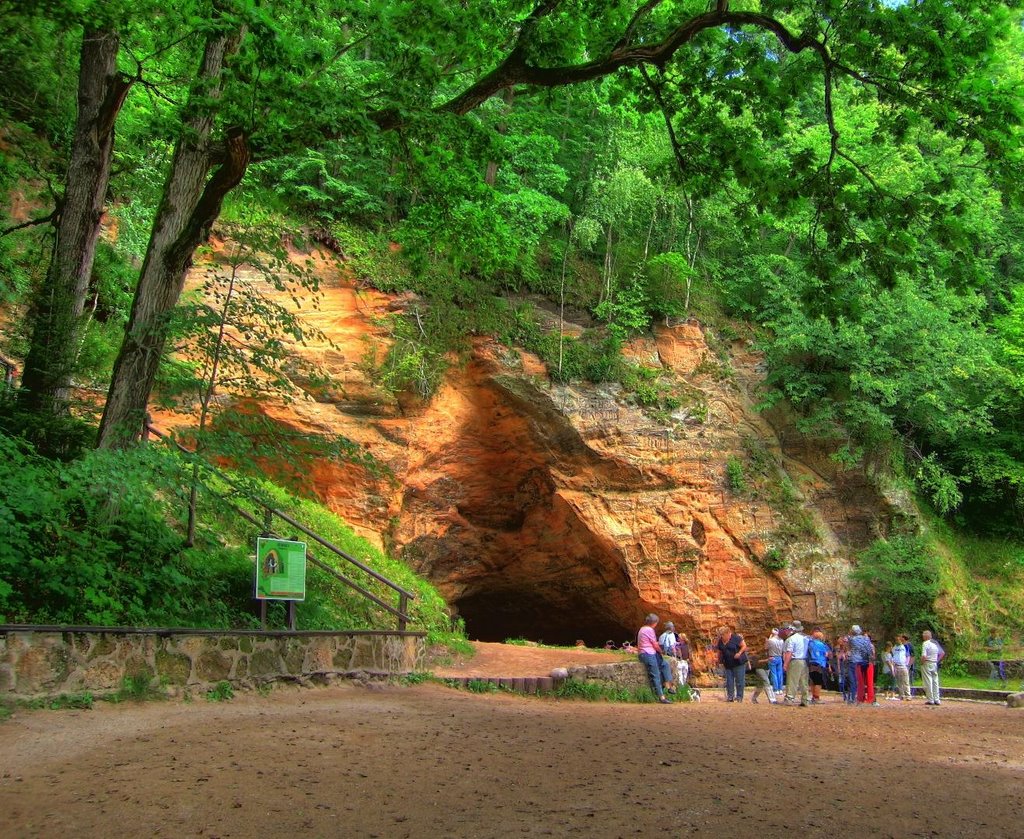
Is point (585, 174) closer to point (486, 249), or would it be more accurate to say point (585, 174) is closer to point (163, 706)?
point (486, 249)

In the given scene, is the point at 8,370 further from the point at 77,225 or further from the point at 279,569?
the point at 279,569

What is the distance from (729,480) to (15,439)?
1551 centimetres

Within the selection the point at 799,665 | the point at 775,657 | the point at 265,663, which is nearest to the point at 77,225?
the point at 265,663

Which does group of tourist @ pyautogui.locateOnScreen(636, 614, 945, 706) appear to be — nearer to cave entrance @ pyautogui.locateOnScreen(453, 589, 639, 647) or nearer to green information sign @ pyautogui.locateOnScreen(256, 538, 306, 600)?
green information sign @ pyautogui.locateOnScreen(256, 538, 306, 600)

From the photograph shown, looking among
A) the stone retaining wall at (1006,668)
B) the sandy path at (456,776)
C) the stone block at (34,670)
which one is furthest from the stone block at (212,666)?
the stone retaining wall at (1006,668)

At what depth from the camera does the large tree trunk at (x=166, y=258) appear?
6.85 metres

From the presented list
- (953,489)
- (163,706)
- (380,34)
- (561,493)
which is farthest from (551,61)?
(953,489)

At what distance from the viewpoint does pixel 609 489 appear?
18.4 metres

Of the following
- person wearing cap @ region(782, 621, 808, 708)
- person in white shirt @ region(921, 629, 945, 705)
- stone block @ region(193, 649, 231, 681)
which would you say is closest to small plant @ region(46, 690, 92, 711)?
stone block @ region(193, 649, 231, 681)

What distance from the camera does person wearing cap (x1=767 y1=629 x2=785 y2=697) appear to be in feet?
47.1

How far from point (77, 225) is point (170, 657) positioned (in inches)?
191

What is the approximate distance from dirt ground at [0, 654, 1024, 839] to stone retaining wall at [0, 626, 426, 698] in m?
0.25

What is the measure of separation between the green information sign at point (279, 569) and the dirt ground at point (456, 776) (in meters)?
0.94

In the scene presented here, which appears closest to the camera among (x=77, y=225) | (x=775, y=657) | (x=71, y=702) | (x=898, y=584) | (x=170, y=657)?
(x=71, y=702)
